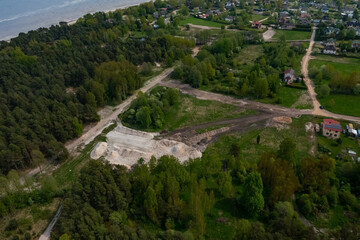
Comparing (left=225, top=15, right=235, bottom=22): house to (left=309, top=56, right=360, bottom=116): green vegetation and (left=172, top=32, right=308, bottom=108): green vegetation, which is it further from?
(left=309, top=56, right=360, bottom=116): green vegetation

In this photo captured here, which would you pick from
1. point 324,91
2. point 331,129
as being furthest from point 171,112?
point 324,91

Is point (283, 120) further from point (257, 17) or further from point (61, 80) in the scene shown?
point (257, 17)

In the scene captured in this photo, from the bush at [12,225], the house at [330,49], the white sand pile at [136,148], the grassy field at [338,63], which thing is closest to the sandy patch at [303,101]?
the grassy field at [338,63]

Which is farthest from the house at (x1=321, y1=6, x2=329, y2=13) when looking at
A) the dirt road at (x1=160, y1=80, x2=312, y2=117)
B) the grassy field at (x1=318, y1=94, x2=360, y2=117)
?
the dirt road at (x1=160, y1=80, x2=312, y2=117)

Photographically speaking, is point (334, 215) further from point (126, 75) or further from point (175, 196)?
point (126, 75)

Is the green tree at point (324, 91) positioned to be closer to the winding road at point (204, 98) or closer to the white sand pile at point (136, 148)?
the winding road at point (204, 98)

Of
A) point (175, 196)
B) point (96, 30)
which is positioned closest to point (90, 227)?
point (175, 196)
